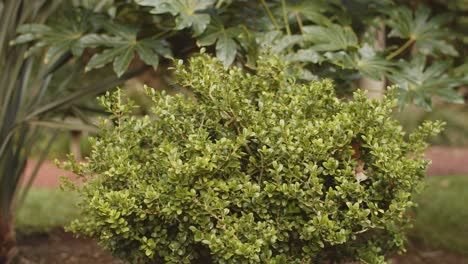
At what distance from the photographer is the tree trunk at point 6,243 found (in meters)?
3.50

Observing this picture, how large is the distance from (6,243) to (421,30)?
103 inches

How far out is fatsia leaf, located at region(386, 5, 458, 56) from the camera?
3369 millimetres

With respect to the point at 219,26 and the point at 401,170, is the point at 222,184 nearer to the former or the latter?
the point at 401,170

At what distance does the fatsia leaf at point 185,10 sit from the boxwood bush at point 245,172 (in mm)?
365

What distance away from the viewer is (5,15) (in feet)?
11.1

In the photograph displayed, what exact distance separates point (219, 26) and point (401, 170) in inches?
46.9

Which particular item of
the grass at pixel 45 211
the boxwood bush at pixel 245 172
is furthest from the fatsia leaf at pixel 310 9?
the grass at pixel 45 211

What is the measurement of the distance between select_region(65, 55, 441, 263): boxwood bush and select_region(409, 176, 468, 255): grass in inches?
102

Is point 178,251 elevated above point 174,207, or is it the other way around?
point 174,207

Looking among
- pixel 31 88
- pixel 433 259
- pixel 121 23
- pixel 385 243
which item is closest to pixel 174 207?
pixel 385 243

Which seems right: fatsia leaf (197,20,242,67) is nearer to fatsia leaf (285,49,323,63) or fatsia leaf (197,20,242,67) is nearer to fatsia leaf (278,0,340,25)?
fatsia leaf (285,49,323,63)

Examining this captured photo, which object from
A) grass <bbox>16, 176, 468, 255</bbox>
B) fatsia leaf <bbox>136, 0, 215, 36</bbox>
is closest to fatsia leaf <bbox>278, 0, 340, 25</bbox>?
fatsia leaf <bbox>136, 0, 215, 36</bbox>

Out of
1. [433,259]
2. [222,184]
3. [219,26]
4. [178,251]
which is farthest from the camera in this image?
[433,259]

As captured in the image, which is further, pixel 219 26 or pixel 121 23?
pixel 121 23
